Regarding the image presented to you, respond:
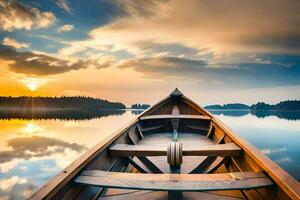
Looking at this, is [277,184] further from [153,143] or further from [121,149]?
[153,143]

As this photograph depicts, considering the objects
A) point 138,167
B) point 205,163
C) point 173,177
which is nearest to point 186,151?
point 173,177

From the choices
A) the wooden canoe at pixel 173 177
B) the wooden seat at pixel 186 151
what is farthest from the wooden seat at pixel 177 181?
the wooden seat at pixel 186 151

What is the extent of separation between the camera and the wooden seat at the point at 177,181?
2.39 meters

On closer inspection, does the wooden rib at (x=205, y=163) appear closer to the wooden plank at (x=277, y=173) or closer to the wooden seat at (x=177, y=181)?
the wooden plank at (x=277, y=173)

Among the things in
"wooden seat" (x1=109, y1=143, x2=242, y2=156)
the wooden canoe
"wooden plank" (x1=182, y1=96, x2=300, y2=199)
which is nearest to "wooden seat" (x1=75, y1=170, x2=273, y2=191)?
the wooden canoe

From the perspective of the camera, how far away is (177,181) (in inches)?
98.0

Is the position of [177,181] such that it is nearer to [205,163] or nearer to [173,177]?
[173,177]

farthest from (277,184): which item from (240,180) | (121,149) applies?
(121,149)

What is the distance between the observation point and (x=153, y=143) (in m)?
6.27

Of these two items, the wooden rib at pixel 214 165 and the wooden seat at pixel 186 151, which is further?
the wooden rib at pixel 214 165

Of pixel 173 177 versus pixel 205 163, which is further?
pixel 205 163

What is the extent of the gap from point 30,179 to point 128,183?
42.2 feet

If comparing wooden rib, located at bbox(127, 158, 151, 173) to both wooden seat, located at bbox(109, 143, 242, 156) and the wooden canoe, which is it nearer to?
the wooden canoe

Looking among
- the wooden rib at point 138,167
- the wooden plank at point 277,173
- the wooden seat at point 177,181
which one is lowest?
the wooden rib at point 138,167
